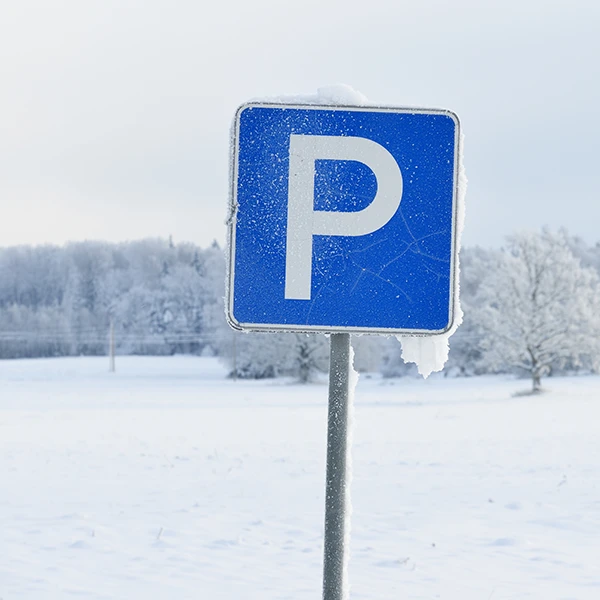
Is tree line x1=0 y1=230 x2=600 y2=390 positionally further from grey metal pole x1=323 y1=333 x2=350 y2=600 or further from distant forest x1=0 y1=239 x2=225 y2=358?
grey metal pole x1=323 y1=333 x2=350 y2=600

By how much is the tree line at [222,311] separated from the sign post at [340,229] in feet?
128

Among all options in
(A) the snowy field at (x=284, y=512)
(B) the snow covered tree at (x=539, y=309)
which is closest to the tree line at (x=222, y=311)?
(B) the snow covered tree at (x=539, y=309)

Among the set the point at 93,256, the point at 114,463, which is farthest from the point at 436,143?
the point at 93,256

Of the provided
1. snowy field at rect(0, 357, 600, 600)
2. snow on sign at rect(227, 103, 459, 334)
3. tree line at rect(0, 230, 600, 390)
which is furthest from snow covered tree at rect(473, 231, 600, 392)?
snow on sign at rect(227, 103, 459, 334)

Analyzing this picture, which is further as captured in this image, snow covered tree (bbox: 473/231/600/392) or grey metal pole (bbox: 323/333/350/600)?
snow covered tree (bbox: 473/231/600/392)

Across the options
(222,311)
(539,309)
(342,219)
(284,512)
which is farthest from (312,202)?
(222,311)

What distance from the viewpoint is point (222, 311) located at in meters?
67.9

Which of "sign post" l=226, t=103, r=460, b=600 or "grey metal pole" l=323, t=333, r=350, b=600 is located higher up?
"sign post" l=226, t=103, r=460, b=600

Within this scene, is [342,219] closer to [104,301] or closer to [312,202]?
[312,202]

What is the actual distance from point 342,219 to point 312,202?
103 millimetres

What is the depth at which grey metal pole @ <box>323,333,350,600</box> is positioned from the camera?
2498 mm

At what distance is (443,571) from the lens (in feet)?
19.8

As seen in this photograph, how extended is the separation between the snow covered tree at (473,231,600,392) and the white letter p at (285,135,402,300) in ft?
128

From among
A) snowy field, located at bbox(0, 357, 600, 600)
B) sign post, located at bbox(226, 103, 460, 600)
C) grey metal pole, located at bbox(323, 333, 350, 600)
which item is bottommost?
snowy field, located at bbox(0, 357, 600, 600)
